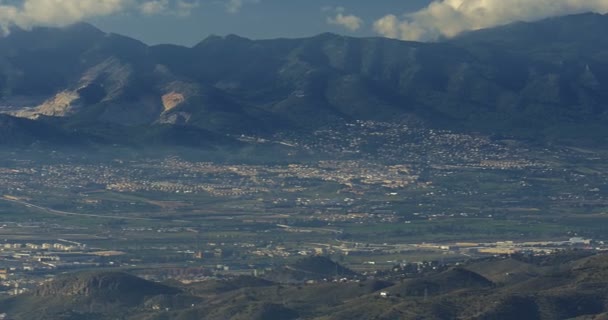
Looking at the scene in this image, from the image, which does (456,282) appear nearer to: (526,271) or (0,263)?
(526,271)

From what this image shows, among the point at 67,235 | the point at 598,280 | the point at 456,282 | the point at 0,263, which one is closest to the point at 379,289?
the point at 456,282

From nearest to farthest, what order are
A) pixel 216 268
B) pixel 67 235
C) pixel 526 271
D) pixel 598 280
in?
pixel 598 280 < pixel 526 271 < pixel 216 268 < pixel 67 235

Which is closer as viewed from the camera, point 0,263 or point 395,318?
point 395,318

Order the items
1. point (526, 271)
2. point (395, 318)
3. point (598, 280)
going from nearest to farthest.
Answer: point (395, 318) < point (598, 280) < point (526, 271)

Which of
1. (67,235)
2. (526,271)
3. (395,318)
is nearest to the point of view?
(395,318)

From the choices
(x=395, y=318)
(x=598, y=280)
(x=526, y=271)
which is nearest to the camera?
(x=395, y=318)

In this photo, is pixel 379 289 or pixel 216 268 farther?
pixel 216 268

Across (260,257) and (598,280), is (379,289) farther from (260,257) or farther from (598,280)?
(260,257)

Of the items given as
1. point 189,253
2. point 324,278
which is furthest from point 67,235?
point 324,278
